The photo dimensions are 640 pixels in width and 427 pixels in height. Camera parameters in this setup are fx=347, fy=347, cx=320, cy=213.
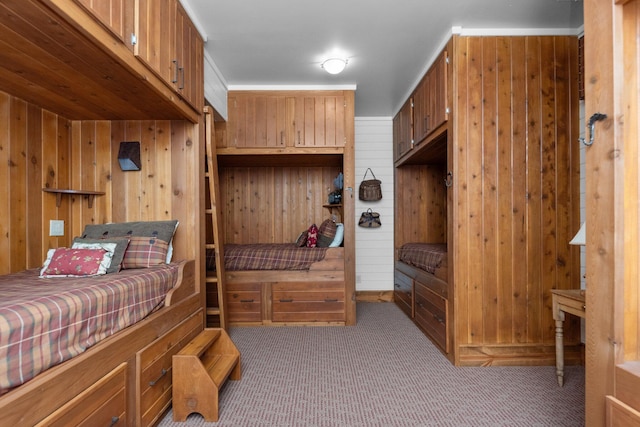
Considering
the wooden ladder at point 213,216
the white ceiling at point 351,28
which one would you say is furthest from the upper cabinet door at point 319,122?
the wooden ladder at point 213,216

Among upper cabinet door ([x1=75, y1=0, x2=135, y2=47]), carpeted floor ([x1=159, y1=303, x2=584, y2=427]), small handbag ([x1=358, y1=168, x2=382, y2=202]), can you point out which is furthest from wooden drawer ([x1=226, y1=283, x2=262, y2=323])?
upper cabinet door ([x1=75, y1=0, x2=135, y2=47])

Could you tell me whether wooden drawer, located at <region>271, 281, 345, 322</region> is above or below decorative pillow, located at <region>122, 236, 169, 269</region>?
below

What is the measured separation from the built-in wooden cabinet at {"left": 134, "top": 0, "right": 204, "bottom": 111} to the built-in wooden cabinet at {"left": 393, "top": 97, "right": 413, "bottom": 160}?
2304 mm

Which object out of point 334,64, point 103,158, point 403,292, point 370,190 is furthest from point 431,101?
point 103,158

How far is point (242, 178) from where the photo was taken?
185 inches

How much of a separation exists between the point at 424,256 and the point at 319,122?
70.9 inches

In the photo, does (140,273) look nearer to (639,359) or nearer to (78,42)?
(78,42)

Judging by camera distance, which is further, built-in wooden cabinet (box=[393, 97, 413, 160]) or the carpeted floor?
built-in wooden cabinet (box=[393, 97, 413, 160])

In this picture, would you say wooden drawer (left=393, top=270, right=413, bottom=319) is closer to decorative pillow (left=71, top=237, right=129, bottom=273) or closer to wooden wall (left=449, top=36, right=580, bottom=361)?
wooden wall (left=449, top=36, right=580, bottom=361)

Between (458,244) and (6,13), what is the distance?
9.14 ft

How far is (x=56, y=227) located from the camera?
8.13 feet

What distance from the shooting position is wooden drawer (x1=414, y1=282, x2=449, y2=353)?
9.47ft

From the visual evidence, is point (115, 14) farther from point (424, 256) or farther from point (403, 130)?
point (403, 130)

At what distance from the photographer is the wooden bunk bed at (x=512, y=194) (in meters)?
2.66
